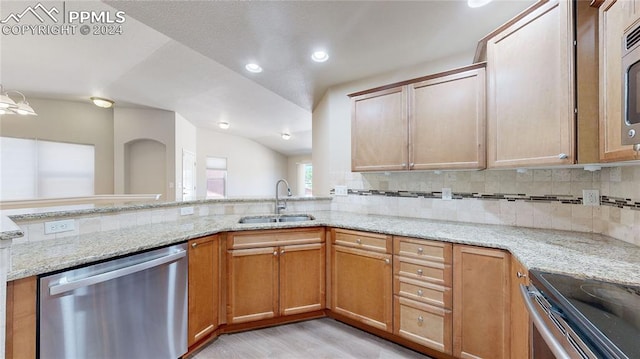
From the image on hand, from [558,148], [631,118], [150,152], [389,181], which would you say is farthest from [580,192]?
[150,152]

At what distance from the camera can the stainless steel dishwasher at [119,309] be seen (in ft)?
3.74

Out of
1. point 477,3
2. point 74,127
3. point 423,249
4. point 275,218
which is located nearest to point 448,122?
point 477,3

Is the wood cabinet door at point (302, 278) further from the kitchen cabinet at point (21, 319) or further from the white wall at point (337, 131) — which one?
the kitchen cabinet at point (21, 319)

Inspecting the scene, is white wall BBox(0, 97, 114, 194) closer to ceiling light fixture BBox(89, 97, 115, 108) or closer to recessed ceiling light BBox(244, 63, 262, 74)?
ceiling light fixture BBox(89, 97, 115, 108)

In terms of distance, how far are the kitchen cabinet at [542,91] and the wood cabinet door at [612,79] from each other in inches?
3.7

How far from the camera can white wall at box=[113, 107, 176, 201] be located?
17.5 ft

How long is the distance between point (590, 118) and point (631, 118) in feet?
1.13

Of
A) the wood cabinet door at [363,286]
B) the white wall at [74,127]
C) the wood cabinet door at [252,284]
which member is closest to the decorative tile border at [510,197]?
the wood cabinet door at [363,286]

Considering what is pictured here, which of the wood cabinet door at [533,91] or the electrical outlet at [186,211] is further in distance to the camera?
the electrical outlet at [186,211]

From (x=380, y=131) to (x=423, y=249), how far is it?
114 centimetres

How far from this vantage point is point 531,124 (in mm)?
1507

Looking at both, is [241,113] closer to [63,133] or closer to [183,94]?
[183,94]

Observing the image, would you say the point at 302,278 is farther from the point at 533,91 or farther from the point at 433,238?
the point at 533,91

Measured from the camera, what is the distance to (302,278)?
7.07 ft
